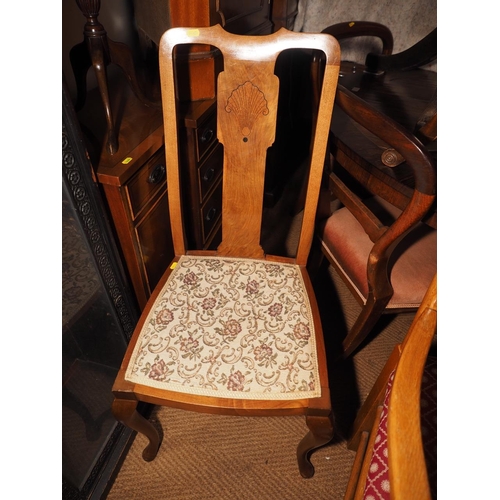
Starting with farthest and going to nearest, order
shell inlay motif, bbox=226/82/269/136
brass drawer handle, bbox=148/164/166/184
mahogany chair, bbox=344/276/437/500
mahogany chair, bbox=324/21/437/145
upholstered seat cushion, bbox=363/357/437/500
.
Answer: mahogany chair, bbox=324/21/437/145 < brass drawer handle, bbox=148/164/166/184 < shell inlay motif, bbox=226/82/269/136 < upholstered seat cushion, bbox=363/357/437/500 < mahogany chair, bbox=344/276/437/500

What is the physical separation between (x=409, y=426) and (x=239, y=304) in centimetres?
61

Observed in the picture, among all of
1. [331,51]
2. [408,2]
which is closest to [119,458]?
[331,51]

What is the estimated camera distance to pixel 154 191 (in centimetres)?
113

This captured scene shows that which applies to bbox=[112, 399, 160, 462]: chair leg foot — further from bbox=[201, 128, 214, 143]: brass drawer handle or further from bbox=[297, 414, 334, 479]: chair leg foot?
bbox=[201, 128, 214, 143]: brass drawer handle

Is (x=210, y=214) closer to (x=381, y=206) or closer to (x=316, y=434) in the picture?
(x=381, y=206)

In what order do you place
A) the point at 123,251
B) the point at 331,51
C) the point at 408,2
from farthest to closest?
the point at 408,2 → the point at 123,251 → the point at 331,51

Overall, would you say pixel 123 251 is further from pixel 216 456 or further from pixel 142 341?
pixel 216 456

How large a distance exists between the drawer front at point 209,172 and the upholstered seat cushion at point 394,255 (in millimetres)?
507

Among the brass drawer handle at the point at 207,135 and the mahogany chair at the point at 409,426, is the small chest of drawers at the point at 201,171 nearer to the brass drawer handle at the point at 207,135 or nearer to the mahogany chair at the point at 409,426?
the brass drawer handle at the point at 207,135

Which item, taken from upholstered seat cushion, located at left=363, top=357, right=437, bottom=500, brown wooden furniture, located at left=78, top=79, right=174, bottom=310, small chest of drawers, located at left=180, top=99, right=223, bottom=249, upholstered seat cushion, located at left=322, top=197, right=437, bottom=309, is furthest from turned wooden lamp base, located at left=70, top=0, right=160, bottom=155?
upholstered seat cushion, located at left=363, top=357, right=437, bottom=500

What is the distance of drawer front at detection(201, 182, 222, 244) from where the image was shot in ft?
5.03

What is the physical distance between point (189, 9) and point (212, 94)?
27cm

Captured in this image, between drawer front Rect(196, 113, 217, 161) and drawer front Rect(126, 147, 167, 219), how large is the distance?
0.21 meters

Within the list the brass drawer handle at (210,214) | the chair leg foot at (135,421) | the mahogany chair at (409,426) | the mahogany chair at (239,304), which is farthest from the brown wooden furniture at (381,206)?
the chair leg foot at (135,421)
